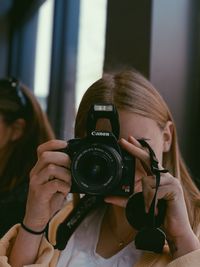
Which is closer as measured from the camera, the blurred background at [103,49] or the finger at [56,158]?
the finger at [56,158]

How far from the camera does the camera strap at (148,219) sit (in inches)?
28.0

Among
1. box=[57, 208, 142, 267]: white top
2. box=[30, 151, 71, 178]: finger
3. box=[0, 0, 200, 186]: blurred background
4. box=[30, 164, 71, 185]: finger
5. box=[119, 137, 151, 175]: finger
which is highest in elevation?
box=[0, 0, 200, 186]: blurred background

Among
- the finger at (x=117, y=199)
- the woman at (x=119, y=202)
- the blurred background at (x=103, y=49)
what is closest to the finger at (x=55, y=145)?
the woman at (x=119, y=202)

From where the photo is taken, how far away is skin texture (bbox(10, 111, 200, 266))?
717 millimetres

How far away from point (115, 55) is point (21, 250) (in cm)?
75

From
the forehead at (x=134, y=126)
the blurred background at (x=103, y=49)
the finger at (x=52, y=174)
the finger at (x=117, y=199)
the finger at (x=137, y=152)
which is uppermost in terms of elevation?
the blurred background at (x=103, y=49)

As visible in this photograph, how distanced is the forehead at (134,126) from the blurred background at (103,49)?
305mm

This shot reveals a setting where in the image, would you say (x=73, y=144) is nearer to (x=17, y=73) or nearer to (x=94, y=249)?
(x=94, y=249)

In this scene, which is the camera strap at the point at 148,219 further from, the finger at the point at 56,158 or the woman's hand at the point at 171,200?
the finger at the point at 56,158

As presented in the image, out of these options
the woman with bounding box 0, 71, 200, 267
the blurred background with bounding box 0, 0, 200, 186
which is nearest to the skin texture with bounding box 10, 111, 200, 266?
the woman with bounding box 0, 71, 200, 267

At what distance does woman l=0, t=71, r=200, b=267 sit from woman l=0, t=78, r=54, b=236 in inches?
13.4

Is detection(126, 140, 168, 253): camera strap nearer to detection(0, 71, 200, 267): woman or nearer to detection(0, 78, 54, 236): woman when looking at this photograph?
detection(0, 71, 200, 267): woman

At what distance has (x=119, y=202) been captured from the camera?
74 centimetres

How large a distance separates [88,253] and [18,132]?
54cm
